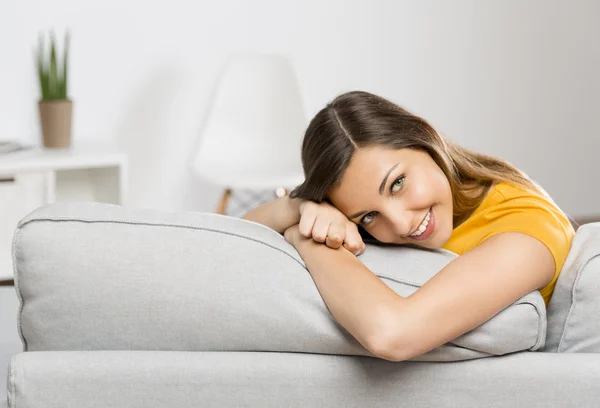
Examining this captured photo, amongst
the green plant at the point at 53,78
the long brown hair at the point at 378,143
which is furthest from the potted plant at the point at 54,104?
the long brown hair at the point at 378,143

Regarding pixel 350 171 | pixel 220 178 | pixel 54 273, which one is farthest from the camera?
pixel 220 178

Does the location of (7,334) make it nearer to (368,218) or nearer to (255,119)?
(368,218)

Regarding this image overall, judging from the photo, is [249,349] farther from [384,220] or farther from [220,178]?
[220,178]

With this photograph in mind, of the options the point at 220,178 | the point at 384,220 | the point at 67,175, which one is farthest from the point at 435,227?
the point at 67,175

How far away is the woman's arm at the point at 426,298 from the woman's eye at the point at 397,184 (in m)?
0.22

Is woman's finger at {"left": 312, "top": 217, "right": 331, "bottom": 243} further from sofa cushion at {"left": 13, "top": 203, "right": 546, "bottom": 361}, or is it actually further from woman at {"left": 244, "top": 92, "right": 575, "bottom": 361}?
sofa cushion at {"left": 13, "top": 203, "right": 546, "bottom": 361}

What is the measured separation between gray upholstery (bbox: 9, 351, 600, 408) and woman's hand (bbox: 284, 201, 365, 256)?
20 cm

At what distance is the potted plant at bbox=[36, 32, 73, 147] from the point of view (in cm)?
326

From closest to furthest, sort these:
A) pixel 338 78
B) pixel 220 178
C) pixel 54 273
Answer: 1. pixel 54 273
2. pixel 220 178
3. pixel 338 78

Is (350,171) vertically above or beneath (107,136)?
above

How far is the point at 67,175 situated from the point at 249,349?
8.43 feet

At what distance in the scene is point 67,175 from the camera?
3.40 meters

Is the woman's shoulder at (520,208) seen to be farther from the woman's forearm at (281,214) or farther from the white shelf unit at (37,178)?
the white shelf unit at (37,178)

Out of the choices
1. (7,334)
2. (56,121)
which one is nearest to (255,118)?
(56,121)
